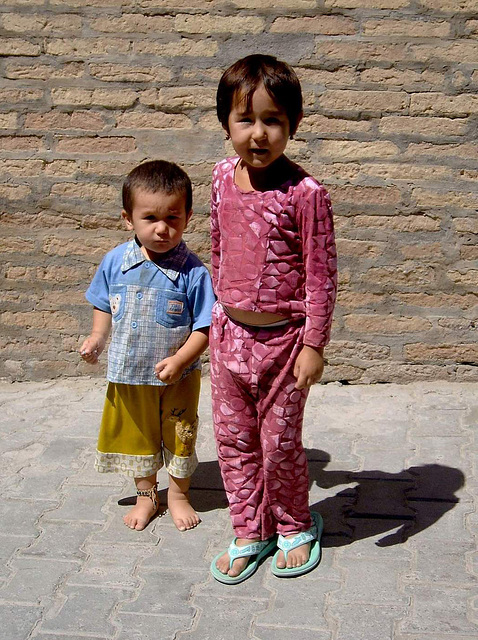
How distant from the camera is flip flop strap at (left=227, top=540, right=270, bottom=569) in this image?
320 centimetres

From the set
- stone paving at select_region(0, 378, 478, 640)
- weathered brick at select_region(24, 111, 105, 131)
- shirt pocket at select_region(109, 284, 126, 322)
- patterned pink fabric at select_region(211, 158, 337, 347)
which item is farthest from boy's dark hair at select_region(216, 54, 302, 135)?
weathered brick at select_region(24, 111, 105, 131)

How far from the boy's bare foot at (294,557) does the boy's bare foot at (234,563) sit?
11cm

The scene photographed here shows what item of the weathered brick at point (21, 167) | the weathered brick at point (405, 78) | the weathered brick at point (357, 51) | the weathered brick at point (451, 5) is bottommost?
the weathered brick at point (21, 167)

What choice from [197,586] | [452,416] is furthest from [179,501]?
[452,416]

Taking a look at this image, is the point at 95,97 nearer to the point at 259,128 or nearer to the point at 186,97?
the point at 186,97

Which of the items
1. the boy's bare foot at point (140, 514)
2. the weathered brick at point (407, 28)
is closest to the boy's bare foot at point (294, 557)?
the boy's bare foot at point (140, 514)

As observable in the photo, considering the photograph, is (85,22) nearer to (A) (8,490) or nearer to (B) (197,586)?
(A) (8,490)

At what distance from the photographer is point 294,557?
3.21 metres

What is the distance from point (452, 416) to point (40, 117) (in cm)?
276

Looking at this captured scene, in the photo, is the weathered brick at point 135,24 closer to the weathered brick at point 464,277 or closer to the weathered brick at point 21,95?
the weathered brick at point 21,95

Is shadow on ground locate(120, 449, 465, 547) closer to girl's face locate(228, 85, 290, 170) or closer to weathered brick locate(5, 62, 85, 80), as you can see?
girl's face locate(228, 85, 290, 170)

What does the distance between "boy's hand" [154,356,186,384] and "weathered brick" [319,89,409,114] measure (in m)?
2.17

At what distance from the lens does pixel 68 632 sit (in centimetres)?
286

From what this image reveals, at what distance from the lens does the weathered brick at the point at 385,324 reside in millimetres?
5125
